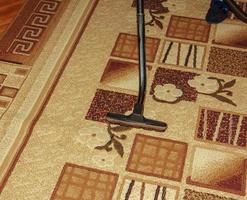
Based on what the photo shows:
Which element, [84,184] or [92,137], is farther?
[92,137]

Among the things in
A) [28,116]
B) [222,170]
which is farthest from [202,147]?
[28,116]

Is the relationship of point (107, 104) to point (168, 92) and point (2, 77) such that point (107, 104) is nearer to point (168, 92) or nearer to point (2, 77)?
point (168, 92)

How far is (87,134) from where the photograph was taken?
1575 millimetres

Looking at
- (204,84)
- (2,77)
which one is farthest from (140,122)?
(2,77)

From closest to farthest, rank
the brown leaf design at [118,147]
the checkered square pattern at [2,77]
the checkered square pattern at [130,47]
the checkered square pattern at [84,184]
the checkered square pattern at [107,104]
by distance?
the checkered square pattern at [84,184]
the brown leaf design at [118,147]
the checkered square pattern at [107,104]
the checkered square pattern at [2,77]
the checkered square pattern at [130,47]

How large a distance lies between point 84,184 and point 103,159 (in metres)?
0.12

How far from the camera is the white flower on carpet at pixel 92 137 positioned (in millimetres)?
1545

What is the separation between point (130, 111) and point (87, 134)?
19 cm

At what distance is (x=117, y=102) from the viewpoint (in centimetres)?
169

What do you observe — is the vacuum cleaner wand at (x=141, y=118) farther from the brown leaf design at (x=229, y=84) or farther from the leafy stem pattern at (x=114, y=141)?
the brown leaf design at (x=229, y=84)

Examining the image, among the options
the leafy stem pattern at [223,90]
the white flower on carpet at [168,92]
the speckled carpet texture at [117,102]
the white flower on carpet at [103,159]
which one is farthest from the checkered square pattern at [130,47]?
the white flower on carpet at [103,159]

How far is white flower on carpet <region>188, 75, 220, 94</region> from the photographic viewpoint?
1.72m

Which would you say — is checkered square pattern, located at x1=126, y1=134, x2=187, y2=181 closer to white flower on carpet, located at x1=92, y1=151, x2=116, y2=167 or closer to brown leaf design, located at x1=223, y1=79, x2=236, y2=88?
white flower on carpet, located at x1=92, y1=151, x2=116, y2=167

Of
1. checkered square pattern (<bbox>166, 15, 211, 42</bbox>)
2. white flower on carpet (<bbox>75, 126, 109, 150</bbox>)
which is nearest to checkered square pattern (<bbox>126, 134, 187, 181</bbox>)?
white flower on carpet (<bbox>75, 126, 109, 150</bbox>)
